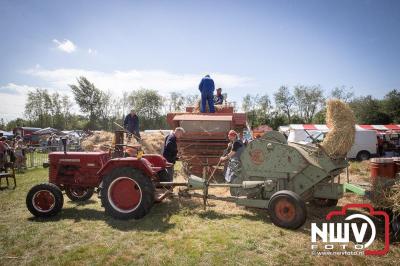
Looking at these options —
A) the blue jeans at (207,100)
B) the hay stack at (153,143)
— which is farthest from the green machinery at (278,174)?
the hay stack at (153,143)

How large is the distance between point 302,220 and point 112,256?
3.12 meters

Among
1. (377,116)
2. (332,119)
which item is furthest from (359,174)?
(377,116)

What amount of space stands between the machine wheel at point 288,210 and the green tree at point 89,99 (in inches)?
2271

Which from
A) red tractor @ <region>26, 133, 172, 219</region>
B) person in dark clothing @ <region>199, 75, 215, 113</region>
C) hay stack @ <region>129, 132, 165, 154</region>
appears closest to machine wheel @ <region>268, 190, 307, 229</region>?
red tractor @ <region>26, 133, 172, 219</region>

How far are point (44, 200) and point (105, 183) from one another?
1457 mm

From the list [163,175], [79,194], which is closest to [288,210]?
[163,175]

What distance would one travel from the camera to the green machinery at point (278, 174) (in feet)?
18.7

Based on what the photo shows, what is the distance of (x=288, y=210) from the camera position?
527 centimetres

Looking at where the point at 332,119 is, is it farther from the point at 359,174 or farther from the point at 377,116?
the point at 377,116

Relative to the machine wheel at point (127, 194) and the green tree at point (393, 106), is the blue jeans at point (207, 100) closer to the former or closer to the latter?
the machine wheel at point (127, 194)

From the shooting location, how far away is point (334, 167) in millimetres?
5695

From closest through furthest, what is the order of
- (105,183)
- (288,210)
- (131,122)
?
(288,210)
(105,183)
(131,122)

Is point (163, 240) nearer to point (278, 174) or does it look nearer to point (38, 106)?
point (278, 174)

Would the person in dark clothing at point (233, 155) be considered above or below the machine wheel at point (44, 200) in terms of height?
above
